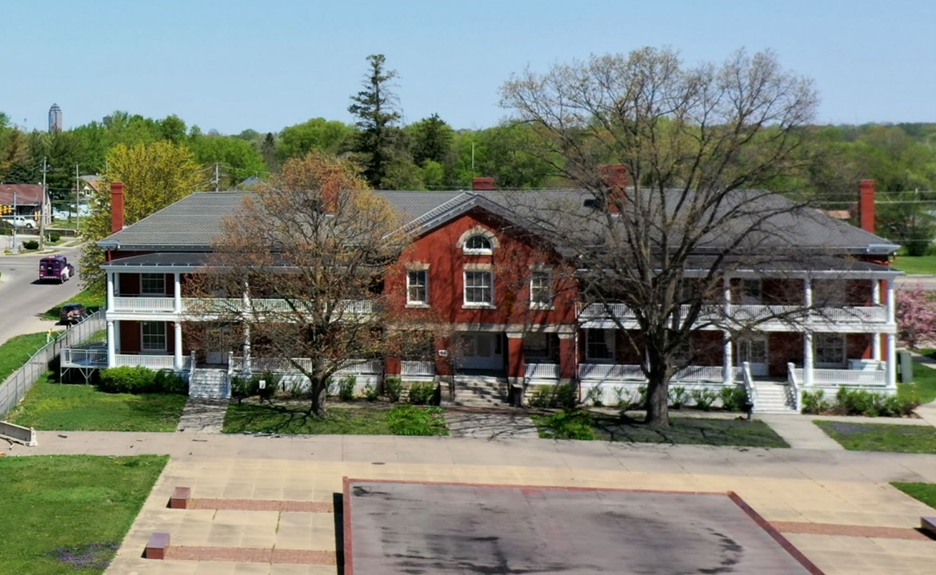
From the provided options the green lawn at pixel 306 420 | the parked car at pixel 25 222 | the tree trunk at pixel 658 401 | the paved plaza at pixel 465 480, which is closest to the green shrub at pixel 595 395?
the tree trunk at pixel 658 401

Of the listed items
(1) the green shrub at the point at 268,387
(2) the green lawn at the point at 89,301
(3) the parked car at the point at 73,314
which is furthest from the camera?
(2) the green lawn at the point at 89,301

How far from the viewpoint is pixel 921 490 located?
120 ft

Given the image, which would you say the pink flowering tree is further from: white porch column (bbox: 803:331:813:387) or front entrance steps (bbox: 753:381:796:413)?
front entrance steps (bbox: 753:381:796:413)

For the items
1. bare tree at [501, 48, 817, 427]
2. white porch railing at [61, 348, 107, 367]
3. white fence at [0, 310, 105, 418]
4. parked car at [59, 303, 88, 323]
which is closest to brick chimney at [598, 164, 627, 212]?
bare tree at [501, 48, 817, 427]

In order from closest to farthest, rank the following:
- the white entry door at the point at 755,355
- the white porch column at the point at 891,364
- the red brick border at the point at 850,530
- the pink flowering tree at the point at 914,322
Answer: the red brick border at the point at 850,530 < the white porch column at the point at 891,364 < the white entry door at the point at 755,355 < the pink flowering tree at the point at 914,322

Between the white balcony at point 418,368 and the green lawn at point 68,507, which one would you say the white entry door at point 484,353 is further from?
the green lawn at point 68,507

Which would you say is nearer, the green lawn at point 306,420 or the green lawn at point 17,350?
the green lawn at point 306,420

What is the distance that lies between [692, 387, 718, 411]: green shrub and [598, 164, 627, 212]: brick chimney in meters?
7.64

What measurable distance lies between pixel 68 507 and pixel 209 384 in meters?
15.5

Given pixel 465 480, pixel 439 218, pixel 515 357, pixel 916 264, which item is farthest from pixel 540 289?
pixel 916 264

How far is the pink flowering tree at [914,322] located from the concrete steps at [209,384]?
3046 centimetres

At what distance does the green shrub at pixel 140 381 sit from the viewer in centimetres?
4688

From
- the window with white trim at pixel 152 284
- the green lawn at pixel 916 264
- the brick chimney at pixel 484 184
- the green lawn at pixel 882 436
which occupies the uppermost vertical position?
the brick chimney at pixel 484 184

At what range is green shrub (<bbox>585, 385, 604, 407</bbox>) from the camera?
155 feet
